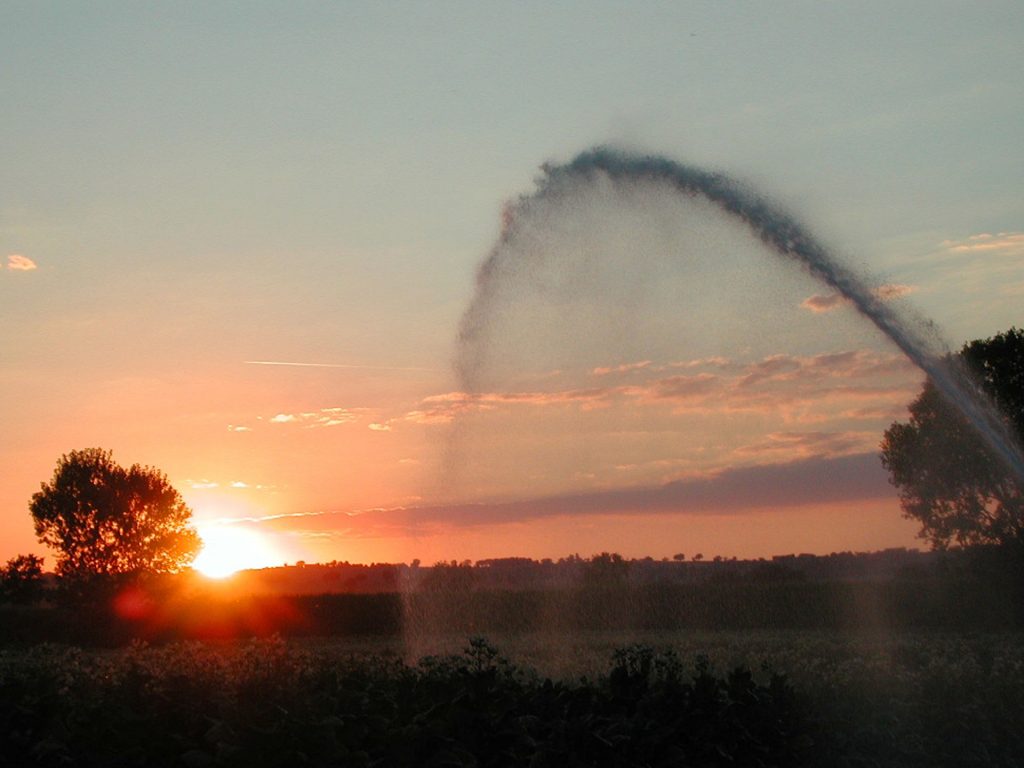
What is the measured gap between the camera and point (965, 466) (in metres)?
48.5

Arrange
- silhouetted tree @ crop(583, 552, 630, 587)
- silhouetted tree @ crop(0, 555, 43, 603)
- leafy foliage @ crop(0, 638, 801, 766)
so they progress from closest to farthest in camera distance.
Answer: leafy foliage @ crop(0, 638, 801, 766) → silhouetted tree @ crop(583, 552, 630, 587) → silhouetted tree @ crop(0, 555, 43, 603)

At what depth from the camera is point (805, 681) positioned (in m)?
12.0

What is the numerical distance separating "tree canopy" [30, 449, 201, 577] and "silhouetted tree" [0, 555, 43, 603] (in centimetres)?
330

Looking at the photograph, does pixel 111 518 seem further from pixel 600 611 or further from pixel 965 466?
pixel 965 466

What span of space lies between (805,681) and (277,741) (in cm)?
640

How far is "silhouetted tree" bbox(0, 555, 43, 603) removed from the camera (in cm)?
7519

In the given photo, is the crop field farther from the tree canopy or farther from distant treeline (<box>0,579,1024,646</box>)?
the tree canopy

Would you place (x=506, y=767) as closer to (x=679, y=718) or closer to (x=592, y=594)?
(x=679, y=718)

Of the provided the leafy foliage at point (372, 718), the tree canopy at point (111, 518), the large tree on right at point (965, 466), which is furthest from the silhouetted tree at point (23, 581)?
the leafy foliage at point (372, 718)

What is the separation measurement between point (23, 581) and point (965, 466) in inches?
2308

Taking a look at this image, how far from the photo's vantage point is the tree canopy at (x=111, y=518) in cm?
7200

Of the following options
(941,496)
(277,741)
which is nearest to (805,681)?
(277,741)

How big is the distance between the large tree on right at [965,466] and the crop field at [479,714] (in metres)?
34.6

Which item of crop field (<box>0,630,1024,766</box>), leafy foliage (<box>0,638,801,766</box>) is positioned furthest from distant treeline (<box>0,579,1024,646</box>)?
leafy foliage (<box>0,638,801,766</box>)
